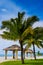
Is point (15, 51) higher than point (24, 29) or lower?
lower

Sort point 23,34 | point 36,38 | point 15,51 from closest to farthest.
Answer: point 23,34
point 36,38
point 15,51

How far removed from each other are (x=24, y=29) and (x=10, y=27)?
1.59m

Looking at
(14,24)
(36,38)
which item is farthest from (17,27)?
(36,38)

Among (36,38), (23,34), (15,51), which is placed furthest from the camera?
(15,51)

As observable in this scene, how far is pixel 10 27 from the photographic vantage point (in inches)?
870

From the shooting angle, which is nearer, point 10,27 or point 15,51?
point 10,27

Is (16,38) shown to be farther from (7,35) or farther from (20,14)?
(20,14)

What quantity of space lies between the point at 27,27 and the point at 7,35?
2.47m

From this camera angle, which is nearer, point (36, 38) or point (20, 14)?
point (20, 14)

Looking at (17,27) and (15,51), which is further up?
(17,27)

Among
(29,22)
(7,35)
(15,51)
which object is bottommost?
(15,51)

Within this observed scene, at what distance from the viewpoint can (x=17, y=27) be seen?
71.5 feet

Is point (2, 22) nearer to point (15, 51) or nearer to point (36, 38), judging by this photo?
point (36, 38)

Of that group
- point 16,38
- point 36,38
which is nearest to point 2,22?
point 16,38
